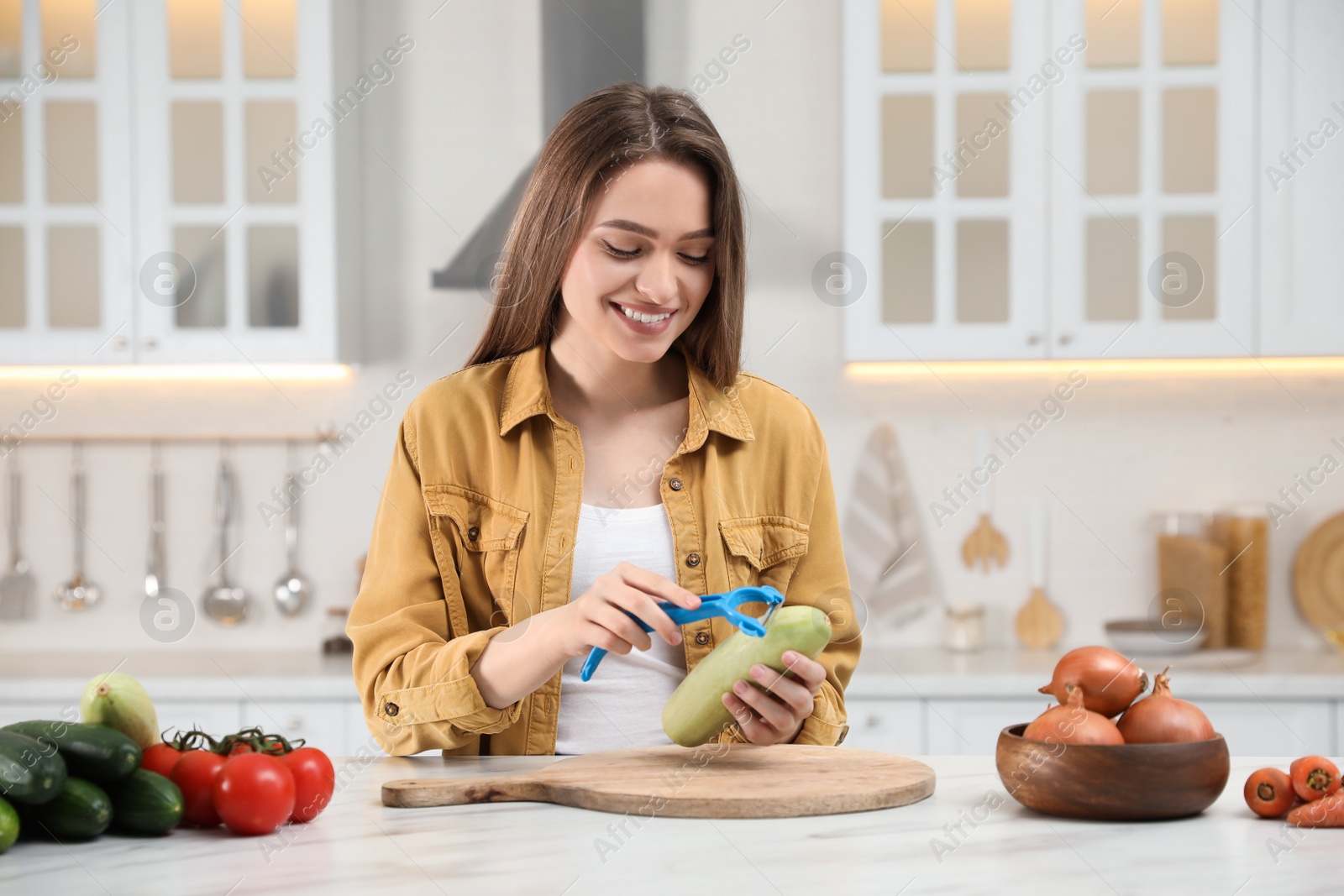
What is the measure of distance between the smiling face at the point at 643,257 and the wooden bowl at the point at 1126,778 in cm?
64

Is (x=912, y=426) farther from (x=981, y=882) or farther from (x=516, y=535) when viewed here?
(x=981, y=882)

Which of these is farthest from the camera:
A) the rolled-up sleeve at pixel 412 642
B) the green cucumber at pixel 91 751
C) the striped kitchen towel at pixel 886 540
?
the striped kitchen towel at pixel 886 540

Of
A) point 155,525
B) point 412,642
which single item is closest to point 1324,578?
point 412,642

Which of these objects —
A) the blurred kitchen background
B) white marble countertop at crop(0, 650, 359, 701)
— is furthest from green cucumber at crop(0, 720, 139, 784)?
the blurred kitchen background

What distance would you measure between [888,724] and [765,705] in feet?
4.61

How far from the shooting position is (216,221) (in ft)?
9.07

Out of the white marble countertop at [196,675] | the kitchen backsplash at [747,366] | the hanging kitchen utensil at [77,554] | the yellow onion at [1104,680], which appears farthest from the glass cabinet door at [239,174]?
the yellow onion at [1104,680]

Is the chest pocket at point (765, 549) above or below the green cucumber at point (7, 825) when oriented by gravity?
above

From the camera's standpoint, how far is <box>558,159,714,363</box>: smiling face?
1347mm

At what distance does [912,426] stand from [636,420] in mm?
1638

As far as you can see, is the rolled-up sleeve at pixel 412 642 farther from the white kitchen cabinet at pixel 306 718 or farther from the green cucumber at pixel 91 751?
the white kitchen cabinet at pixel 306 718

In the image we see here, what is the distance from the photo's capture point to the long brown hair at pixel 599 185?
138cm

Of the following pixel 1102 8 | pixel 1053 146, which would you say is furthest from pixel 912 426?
pixel 1102 8

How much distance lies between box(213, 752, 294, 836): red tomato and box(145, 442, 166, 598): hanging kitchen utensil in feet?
7.45
